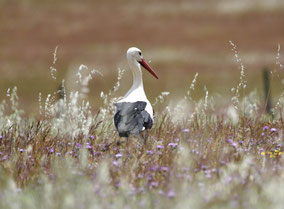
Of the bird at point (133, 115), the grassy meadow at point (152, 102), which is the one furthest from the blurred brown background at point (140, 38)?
the bird at point (133, 115)

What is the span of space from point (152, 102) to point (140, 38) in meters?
11.4

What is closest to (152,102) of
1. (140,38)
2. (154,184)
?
(140,38)

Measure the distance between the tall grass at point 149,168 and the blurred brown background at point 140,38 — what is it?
1466 cm

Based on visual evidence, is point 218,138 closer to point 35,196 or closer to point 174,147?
point 174,147

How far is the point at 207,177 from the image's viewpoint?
5.24m

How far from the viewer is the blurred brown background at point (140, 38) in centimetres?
2405

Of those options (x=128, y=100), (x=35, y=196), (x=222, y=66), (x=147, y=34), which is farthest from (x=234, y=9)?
(x=35, y=196)

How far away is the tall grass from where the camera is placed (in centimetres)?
449

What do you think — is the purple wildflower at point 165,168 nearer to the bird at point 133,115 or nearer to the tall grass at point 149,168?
the tall grass at point 149,168

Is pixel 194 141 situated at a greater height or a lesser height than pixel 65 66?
greater

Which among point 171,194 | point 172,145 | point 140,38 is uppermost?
point 171,194

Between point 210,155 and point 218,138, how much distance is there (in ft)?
3.34

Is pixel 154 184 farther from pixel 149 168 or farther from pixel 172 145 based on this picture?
pixel 172 145

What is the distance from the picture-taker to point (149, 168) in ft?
18.2
